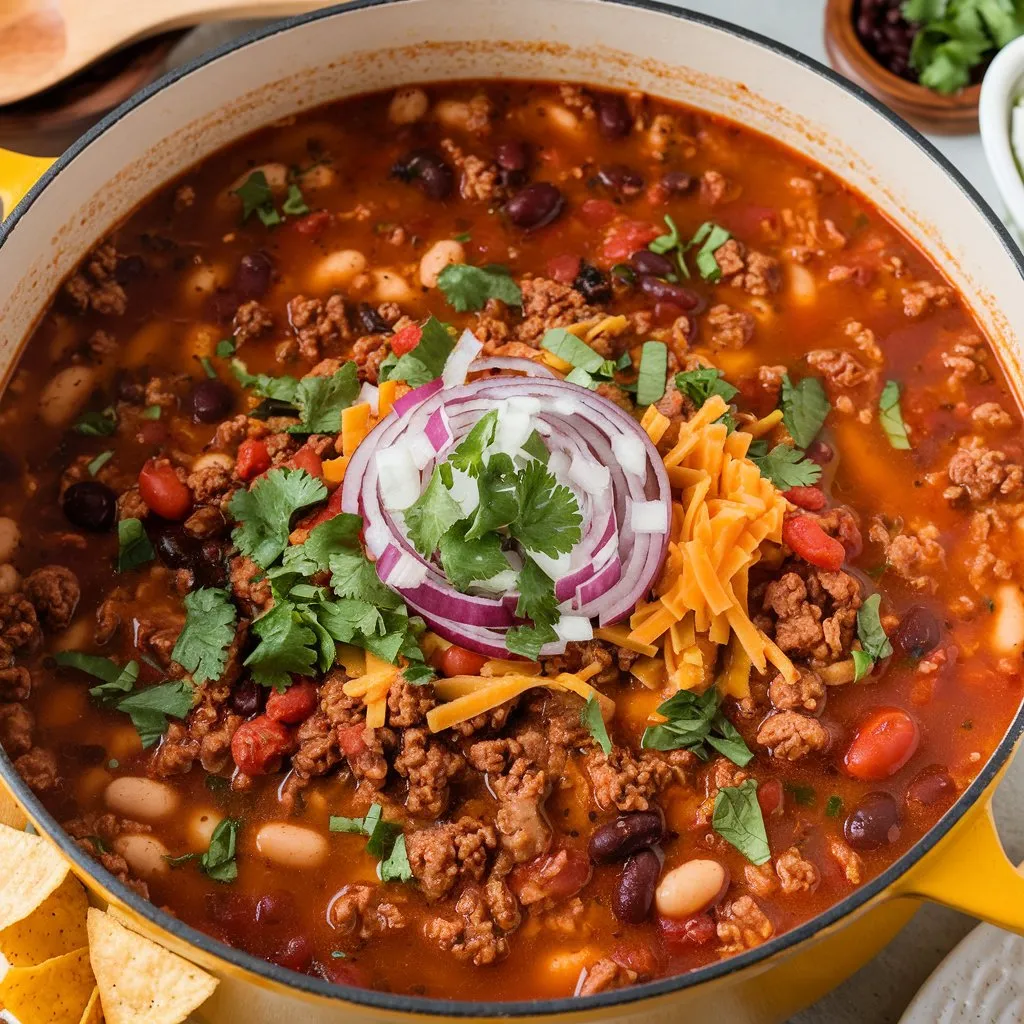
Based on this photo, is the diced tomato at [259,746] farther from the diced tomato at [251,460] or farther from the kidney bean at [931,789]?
the kidney bean at [931,789]

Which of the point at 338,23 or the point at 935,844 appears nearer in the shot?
the point at 935,844

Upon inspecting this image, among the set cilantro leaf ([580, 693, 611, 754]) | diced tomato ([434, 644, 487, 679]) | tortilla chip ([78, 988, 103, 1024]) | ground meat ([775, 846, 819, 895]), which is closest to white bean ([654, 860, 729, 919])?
ground meat ([775, 846, 819, 895])

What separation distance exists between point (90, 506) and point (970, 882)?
93.7 inches

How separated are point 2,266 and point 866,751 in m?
2.63

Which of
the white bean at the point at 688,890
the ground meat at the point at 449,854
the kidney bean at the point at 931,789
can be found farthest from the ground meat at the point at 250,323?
the kidney bean at the point at 931,789

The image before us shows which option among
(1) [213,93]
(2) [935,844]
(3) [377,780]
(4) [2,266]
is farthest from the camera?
(1) [213,93]

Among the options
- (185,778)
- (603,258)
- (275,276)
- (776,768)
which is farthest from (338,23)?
(776,768)

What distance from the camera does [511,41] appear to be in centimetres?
425

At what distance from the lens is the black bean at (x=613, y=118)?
4.27m

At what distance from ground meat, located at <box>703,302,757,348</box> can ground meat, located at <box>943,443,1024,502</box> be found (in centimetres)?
70

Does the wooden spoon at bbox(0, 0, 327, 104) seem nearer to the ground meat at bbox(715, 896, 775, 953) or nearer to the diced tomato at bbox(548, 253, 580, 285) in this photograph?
the diced tomato at bbox(548, 253, 580, 285)

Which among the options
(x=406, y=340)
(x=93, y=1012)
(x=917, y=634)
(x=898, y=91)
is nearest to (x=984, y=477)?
(x=917, y=634)

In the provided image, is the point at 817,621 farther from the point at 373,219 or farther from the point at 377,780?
the point at 373,219

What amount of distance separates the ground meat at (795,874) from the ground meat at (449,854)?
0.70 meters
